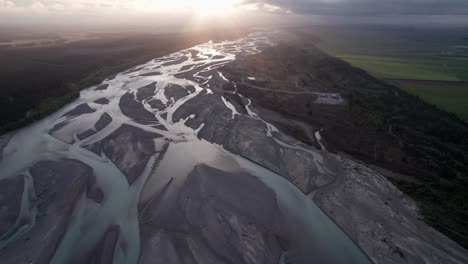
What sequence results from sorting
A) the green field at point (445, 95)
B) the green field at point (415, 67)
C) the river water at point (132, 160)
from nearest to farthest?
the river water at point (132, 160) < the green field at point (445, 95) < the green field at point (415, 67)

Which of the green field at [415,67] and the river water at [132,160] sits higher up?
the river water at [132,160]

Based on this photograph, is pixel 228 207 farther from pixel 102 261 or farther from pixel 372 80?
pixel 372 80

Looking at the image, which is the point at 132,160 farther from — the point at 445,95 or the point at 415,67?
the point at 415,67

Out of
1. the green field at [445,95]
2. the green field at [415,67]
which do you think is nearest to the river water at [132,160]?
the green field at [445,95]

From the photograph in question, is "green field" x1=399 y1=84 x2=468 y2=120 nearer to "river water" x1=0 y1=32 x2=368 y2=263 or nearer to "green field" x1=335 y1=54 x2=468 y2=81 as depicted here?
"green field" x1=335 y1=54 x2=468 y2=81

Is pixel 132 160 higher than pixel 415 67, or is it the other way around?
pixel 132 160

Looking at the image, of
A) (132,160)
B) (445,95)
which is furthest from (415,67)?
(132,160)

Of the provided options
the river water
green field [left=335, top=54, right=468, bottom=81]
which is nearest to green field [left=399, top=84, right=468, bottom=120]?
green field [left=335, top=54, right=468, bottom=81]

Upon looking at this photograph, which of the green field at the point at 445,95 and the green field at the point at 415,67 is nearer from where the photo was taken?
the green field at the point at 445,95

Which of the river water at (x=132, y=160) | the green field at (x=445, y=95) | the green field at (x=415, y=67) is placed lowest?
the green field at (x=415, y=67)

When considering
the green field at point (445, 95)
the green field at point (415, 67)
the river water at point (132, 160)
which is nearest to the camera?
the river water at point (132, 160)

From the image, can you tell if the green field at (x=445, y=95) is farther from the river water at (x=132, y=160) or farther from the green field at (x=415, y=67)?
the river water at (x=132, y=160)
